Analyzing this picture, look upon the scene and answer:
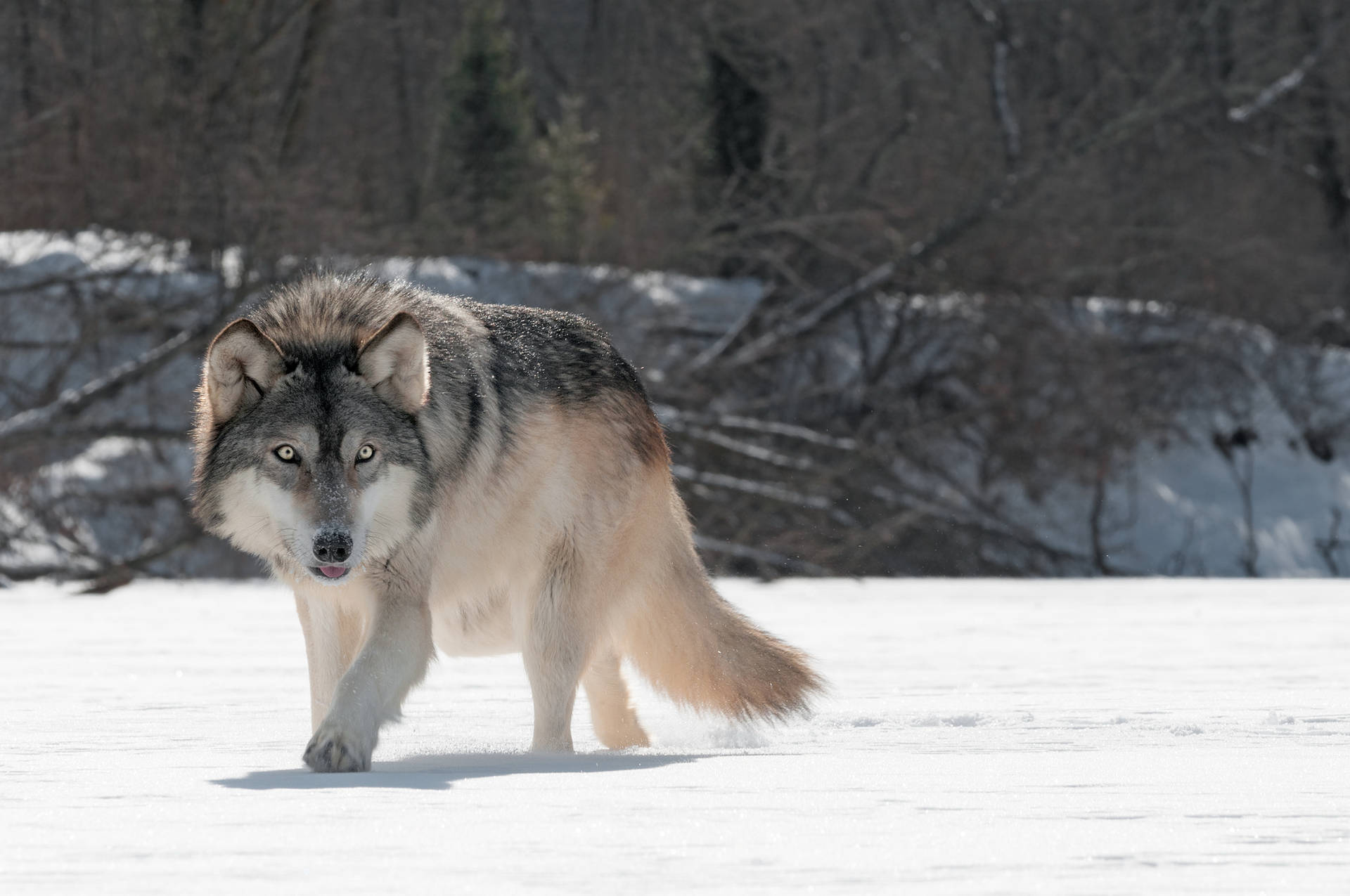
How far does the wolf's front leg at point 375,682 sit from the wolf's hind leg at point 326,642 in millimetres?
295

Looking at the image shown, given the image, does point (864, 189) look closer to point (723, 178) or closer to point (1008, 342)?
point (723, 178)

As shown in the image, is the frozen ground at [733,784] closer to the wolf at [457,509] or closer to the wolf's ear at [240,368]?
the wolf at [457,509]

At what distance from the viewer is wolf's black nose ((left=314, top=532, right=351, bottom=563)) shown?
3.82 m

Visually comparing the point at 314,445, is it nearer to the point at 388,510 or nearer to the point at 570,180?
the point at 388,510

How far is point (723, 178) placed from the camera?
1691 centimetres

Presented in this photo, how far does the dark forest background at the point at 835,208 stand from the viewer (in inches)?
506

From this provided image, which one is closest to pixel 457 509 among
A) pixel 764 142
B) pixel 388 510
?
pixel 388 510

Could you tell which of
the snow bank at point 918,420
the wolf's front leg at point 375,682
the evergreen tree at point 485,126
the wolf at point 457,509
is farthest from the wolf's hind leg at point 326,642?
the evergreen tree at point 485,126

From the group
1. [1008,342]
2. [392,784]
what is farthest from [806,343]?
[392,784]

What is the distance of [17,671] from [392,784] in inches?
154

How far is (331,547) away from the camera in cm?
382

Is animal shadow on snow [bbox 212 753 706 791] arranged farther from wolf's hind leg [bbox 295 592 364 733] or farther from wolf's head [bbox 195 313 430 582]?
wolf's head [bbox 195 313 430 582]

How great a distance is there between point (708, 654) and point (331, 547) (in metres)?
1.58

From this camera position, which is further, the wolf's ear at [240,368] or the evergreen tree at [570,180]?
the evergreen tree at [570,180]
